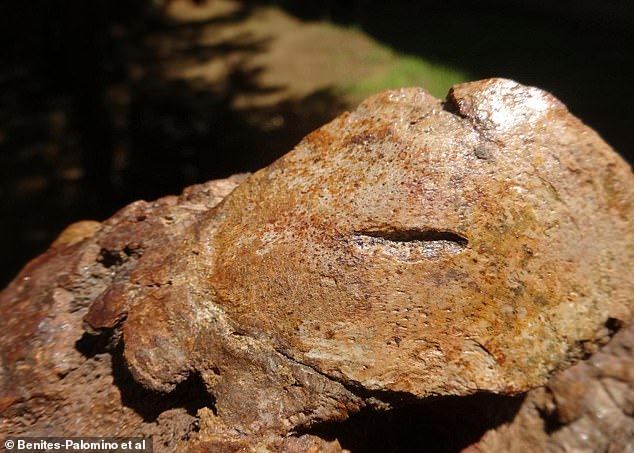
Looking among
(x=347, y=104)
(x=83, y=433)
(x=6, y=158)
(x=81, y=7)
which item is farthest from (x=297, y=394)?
(x=6, y=158)

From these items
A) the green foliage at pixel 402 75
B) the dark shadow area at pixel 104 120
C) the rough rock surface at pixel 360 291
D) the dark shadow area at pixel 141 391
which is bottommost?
the dark shadow area at pixel 104 120

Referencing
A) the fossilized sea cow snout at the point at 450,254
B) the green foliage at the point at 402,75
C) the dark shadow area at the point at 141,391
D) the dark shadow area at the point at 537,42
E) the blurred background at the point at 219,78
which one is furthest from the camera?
the green foliage at the point at 402,75

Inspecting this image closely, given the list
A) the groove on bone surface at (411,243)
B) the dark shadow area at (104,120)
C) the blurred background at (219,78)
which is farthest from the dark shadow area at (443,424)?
the blurred background at (219,78)

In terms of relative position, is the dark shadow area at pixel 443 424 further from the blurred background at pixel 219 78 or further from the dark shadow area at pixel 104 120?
the blurred background at pixel 219 78

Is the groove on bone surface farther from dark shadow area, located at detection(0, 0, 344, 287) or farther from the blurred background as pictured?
the blurred background

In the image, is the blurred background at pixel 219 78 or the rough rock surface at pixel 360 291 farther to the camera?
the blurred background at pixel 219 78

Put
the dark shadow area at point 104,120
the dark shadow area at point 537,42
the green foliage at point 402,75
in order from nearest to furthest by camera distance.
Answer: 1. the dark shadow area at point 104,120
2. the dark shadow area at point 537,42
3. the green foliage at point 402,75
